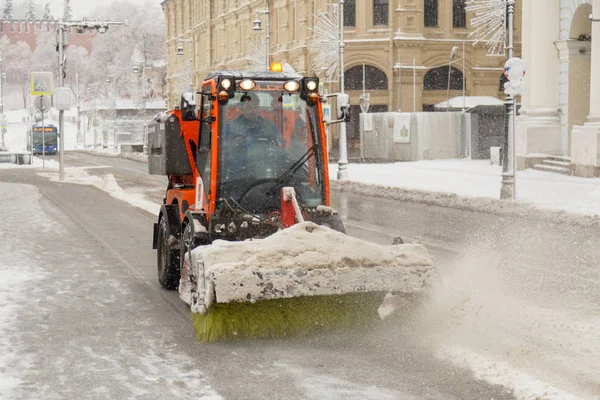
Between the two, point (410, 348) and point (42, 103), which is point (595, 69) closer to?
point (42, 103)

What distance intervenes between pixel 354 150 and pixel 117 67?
90669 millimetres

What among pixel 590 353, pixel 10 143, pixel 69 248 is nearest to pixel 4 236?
pixel 69 248

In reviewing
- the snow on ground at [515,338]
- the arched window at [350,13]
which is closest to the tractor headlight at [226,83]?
the snow on ground at [515,338]

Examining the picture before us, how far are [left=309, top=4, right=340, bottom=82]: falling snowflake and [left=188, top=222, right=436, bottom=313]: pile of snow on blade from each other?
44.8 meters

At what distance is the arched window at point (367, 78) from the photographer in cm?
5509

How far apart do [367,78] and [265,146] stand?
46.4m

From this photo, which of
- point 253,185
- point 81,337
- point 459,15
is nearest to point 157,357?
point 81,337

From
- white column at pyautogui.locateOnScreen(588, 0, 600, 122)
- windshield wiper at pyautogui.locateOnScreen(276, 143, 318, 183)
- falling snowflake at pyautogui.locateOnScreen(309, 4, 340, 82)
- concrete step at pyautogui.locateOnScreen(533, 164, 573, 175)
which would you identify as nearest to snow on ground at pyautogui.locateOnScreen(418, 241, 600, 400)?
windshield wiper at pyautogui.locateOnScreen(276, 143, 318, 183)

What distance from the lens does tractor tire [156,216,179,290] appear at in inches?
420

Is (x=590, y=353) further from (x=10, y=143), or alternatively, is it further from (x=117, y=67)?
(x=117, y=67)

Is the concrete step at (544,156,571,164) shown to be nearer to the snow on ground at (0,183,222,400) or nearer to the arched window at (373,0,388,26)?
the snow on ground at (0,183,222,400)

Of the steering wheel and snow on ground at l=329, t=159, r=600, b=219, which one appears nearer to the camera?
the steering wheel

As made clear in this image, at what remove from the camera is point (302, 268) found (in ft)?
25.7

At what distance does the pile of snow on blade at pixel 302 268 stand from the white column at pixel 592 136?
22353mm
